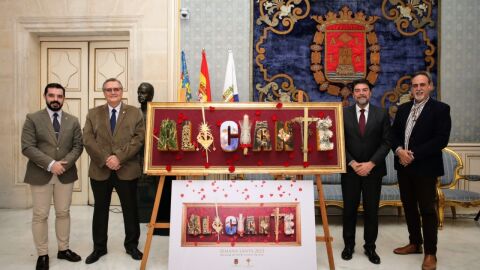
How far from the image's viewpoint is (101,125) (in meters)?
3.46

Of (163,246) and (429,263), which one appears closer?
(429,263)

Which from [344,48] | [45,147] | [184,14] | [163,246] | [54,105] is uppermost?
[184,14]

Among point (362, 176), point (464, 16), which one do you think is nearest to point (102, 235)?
point (362, 176)

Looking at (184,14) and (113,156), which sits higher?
(184,14)

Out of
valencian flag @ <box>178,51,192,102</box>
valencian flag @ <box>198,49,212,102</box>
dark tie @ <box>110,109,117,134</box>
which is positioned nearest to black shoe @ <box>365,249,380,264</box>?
dark tie @ <box>110,109,117,134</box>

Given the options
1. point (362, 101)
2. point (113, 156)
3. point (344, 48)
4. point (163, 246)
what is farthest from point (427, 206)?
point (344, 48)

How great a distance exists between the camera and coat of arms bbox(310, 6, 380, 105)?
5469 millimetres

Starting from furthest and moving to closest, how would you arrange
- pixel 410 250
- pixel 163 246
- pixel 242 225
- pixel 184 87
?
1. pixel 184 87
2. pixel 163 246
3. pixel 410 250
4. pixel 242 225

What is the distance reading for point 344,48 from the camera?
548cm

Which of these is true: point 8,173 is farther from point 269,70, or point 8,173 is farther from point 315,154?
point 315,154

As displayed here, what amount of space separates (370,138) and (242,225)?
1345 millimetres

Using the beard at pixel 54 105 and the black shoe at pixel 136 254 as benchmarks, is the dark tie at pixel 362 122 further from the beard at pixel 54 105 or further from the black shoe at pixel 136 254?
the beard at pixel 54 105

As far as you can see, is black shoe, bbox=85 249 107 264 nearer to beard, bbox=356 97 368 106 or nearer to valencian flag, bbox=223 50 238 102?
valencian flag, bbox=223 50 238 102

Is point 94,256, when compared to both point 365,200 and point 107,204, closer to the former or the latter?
point 107,204
